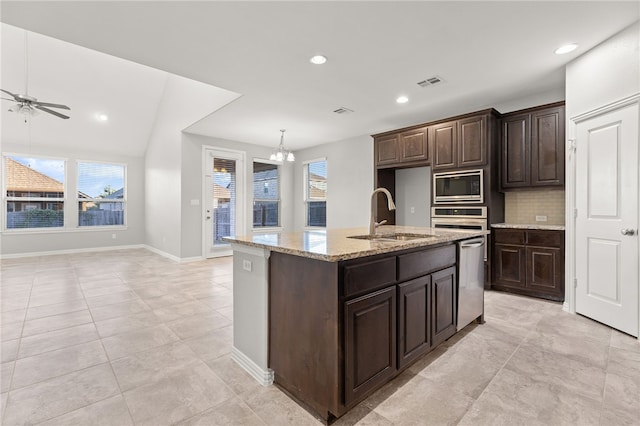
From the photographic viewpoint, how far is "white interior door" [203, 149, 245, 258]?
6281 mm

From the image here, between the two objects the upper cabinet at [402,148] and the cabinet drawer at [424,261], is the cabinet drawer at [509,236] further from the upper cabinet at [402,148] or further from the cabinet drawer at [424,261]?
the cabinet drawer at [424,261]

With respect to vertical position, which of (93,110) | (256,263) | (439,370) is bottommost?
(439,370)

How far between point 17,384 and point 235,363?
134 centimetres

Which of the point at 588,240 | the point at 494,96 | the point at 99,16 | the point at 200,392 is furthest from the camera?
the point at 494,96

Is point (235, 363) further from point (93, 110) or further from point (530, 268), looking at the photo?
point (93, 110)

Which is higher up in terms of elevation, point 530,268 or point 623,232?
point 623,232

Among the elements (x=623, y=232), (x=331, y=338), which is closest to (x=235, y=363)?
(x=331, y=338)

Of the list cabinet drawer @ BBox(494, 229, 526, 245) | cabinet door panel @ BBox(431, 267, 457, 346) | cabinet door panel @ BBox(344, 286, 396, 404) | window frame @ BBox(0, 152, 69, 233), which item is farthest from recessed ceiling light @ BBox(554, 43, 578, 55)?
window frame @ BBox(0, 152, 69, 233)

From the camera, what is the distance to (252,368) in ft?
6.59

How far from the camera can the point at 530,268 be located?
147 inches

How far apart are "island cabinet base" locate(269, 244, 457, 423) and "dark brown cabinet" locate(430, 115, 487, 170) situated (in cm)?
266

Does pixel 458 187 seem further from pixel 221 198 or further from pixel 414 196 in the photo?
pixel 221 198

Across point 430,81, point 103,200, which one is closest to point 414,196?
point 430,81

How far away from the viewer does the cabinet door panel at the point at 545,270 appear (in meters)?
3.54
